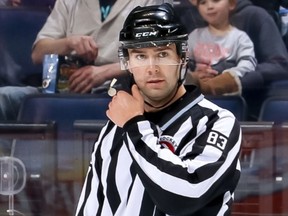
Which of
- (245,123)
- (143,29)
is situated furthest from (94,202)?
(245,123)

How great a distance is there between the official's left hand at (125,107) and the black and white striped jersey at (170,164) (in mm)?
27

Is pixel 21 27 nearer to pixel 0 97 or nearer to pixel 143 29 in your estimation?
pixel 0 97

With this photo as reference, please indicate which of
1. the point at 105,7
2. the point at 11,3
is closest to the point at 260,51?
the point at 105,7

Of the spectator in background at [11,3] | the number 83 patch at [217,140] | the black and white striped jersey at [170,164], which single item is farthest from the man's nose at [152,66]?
the spectator in background at [11,3]

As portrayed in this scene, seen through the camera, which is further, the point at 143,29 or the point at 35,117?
the point at 35,117

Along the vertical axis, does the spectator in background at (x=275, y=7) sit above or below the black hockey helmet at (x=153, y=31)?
below

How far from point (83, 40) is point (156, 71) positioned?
2.25 meters

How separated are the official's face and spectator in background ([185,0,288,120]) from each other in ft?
6.66

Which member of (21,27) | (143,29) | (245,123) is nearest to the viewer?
(143,29)

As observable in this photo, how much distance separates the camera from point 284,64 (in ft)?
15.7

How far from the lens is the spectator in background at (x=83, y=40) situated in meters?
4.93

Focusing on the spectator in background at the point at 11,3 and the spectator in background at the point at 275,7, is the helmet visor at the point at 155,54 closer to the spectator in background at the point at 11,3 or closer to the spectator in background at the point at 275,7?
the spectator in background at the point at 275,7

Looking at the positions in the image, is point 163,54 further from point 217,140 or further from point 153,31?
point 217,140

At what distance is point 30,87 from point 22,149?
0.31 meters
